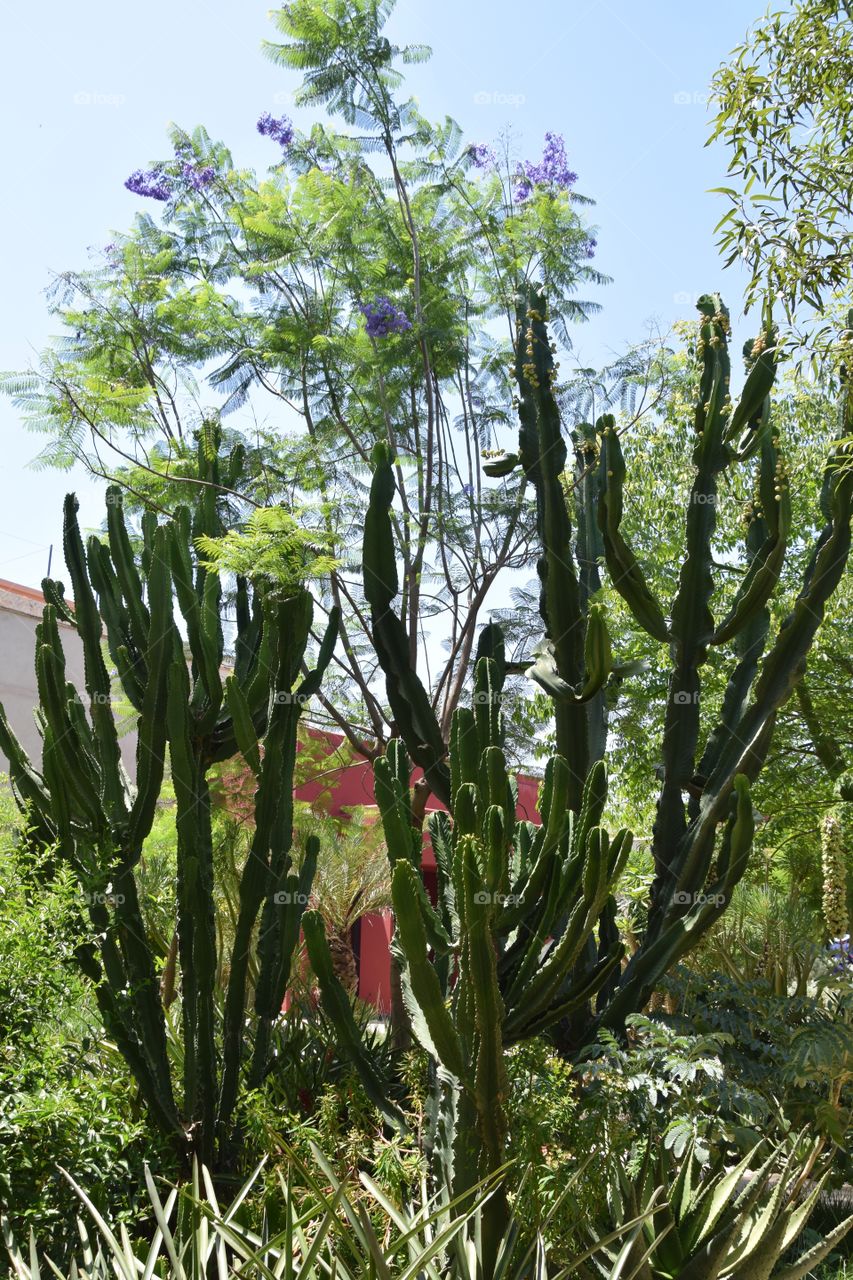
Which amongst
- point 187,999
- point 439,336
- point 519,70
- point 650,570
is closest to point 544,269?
point 439,336

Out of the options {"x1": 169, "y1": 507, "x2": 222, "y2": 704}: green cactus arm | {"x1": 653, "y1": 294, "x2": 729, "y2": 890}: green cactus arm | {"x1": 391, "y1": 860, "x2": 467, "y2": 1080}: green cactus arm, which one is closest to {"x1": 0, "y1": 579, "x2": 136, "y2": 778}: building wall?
{"x1": 169, "y1": 507, "x2": 222, "y2": 704}: green cactus arm

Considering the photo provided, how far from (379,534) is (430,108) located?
541 centimetres

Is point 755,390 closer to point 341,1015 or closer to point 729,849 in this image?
point 729,849

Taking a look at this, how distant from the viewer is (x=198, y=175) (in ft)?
30.1

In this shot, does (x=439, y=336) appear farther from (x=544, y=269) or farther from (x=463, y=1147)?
(x=463, y=1147)

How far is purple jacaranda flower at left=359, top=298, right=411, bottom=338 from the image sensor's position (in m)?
8.48

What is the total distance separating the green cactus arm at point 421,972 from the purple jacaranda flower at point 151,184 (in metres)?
7.59

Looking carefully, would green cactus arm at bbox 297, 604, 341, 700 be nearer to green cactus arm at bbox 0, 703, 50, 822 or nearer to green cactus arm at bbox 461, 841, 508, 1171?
green cactus arm at bbox 0, 703, 50, 822

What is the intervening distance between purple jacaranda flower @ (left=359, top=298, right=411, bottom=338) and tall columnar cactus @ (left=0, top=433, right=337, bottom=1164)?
3.57 metres

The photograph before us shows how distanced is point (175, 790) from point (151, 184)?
6.54m

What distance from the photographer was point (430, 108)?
9023 mm
